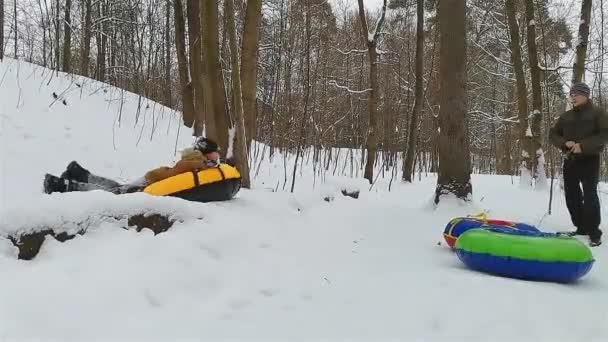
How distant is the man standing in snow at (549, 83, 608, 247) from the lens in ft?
15.4

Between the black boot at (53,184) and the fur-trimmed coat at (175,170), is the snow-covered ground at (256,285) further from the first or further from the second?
the black boot at (53,184)

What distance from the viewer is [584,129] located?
4.86m

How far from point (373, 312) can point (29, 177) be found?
5.00m

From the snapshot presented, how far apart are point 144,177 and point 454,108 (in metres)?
4.15

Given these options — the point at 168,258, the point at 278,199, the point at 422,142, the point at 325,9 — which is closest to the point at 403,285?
the point at 168,258

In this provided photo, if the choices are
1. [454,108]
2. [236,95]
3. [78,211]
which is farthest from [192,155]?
[454,108]

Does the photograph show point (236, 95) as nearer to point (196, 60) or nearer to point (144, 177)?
point (144, 177)

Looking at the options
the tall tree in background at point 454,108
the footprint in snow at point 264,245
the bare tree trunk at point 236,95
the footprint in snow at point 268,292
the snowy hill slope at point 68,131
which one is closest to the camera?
the footprint in snow at point 268,292

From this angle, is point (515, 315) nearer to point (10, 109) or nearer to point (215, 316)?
point (215, 316)

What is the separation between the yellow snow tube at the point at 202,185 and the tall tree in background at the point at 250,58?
2.35m

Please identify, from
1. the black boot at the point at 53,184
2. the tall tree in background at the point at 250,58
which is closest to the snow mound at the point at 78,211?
the black boot at the point at 53,184

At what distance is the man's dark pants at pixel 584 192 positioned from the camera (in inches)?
185

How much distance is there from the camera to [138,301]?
8.21 ft

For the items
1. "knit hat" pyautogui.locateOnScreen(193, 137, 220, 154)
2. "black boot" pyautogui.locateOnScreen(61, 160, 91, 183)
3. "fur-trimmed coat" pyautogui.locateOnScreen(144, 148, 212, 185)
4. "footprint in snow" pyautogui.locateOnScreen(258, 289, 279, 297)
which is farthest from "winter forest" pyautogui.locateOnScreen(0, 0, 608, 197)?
"footprint in snow" pyautogui.locateOnScreen(258, 289, 279, 297)
